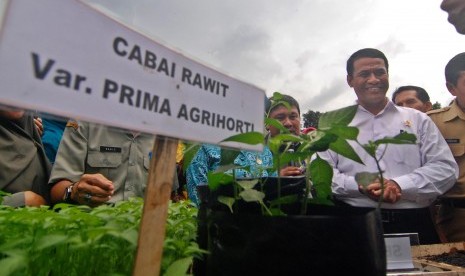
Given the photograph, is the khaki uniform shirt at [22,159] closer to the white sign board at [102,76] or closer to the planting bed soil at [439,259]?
the white sign board at [102,76]

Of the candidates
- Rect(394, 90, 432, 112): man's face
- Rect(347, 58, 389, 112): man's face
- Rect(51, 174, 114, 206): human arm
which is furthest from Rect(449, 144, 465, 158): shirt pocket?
Rect(51, 174, 114, 206): human arm

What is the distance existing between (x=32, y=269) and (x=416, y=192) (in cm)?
145

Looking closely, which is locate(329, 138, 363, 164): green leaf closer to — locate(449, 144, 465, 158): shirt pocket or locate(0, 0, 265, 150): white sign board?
locate(0, 0, 265, 150): white sign board

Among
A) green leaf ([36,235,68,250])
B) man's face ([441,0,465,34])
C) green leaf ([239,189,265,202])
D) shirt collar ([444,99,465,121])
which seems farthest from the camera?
shirt collar ([444,99,465,121])

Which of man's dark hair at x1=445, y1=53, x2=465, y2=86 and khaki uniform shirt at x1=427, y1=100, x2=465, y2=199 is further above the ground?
man's dark hair at x1=445, y1=53, x2=465, y2=86

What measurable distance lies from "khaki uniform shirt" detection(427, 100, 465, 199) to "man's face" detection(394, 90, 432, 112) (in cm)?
53

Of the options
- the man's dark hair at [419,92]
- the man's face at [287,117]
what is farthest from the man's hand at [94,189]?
the man's dark hair at [419,92]

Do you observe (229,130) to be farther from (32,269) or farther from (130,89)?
(32,269)

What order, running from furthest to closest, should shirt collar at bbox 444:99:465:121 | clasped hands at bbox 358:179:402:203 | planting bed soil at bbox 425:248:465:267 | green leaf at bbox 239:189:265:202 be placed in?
1. shirt collar at bbox 444:99:465:121
2. clasped hands at bbox 358:179:402:203
3. planting bed soil at bbox 425:248:465:267
4. green leaf at bbox 239:189:265:202

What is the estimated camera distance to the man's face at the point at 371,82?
1.76 meters

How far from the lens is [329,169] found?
0.64 m

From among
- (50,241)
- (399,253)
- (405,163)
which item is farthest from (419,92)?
(50,241)

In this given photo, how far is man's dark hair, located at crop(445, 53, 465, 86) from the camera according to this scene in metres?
1.93

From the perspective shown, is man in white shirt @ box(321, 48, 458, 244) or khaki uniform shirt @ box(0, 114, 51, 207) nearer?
khaki uniform shirt @ box(0, 114, 51, 207)
